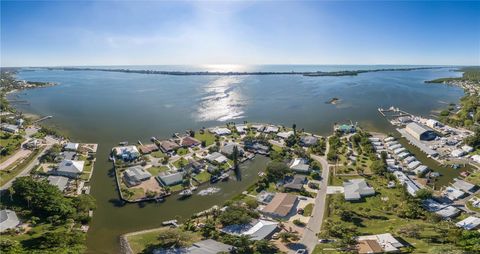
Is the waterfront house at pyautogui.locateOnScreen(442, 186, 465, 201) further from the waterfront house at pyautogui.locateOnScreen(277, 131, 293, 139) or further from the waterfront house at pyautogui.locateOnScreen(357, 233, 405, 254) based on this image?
the waterfront house at pyautogui.locateOnScreen(277, 131, 293, 139)

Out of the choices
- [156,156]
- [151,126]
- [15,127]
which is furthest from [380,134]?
[15,127]

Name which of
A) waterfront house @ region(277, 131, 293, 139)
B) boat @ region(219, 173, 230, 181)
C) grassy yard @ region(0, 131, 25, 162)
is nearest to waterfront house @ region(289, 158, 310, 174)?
boat @ region(219, 173, 230, 181)

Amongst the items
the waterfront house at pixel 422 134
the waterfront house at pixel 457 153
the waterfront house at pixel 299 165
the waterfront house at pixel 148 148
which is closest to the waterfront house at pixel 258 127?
the waterfront house at pixel 299 165

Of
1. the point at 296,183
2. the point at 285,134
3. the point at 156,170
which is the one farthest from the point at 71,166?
the point at 285,134

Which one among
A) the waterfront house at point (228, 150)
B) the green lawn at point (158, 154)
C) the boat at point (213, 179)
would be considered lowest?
the boat at point (213, 179)

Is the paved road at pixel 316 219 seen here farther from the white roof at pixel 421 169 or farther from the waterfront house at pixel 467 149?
the waterfront house at pixel 467 149

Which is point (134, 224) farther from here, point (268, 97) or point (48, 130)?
point (268, 97)
